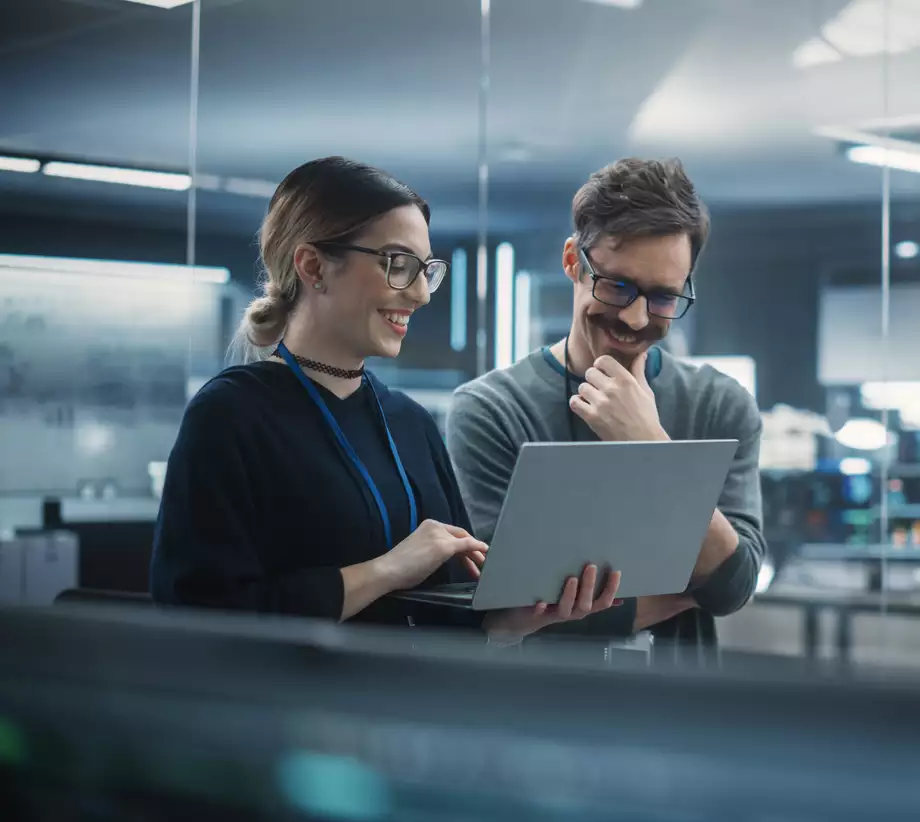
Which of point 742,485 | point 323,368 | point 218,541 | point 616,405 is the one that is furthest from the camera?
point 742,485

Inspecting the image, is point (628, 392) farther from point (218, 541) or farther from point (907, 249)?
point (907, 249)

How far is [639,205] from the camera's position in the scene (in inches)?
70.6

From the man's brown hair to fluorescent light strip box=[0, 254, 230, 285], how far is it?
9.04ft

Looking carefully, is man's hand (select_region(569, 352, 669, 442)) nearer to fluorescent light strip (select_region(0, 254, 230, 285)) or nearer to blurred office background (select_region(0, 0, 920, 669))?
blurred office background (select_region(0, 0, 920, 669))

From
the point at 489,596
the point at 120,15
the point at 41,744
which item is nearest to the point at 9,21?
the point at 120,15

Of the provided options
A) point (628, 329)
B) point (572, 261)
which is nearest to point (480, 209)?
point (572, 261)

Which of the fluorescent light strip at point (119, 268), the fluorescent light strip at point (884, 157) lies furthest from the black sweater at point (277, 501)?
the fluorescent light strip at point (884, 157)

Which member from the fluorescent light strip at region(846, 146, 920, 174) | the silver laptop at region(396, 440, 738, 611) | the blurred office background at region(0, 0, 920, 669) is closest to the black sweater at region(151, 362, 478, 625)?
the silver laptop at region(396, 440, 738, 611)

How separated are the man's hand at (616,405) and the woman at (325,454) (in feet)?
0.81

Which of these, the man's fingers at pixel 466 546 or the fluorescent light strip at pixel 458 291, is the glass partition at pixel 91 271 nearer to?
the fluorescent light strip at pixel 458 291

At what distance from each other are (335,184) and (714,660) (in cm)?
125

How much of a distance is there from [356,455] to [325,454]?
0.06 m

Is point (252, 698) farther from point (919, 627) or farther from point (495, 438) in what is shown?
point (919, 627)

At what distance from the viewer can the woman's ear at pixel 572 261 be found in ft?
6.09
